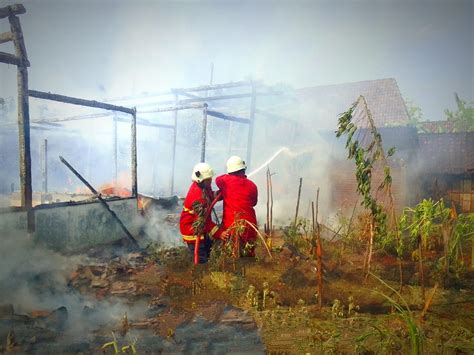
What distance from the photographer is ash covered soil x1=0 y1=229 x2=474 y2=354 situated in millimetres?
3369

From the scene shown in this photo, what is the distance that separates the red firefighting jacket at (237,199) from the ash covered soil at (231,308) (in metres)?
0.61

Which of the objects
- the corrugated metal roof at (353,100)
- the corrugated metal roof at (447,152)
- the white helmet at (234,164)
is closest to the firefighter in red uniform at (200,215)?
the white helmet at (234,164)

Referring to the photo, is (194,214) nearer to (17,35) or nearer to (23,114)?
(23,114)

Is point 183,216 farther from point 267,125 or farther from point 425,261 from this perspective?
point 267,125

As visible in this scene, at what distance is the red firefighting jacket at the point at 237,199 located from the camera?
565cm

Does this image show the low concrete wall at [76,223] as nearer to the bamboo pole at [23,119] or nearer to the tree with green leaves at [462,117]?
the bamboo pole at [23,119]

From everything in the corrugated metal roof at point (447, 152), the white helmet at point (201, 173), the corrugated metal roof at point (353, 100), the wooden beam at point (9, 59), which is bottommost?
the white helmet at point (201, 173)

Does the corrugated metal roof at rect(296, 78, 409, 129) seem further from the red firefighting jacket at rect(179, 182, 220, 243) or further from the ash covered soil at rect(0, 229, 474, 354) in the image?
the ash covered soil at rect(0, 229, 474, 354)

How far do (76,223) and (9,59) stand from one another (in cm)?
330

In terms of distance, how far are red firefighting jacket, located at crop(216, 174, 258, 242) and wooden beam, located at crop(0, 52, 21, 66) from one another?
3990 mm

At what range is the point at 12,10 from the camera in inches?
209

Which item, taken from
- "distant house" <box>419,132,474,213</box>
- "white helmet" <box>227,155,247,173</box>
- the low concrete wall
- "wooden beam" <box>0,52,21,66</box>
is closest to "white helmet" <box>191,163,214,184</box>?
"white helmet" <box>227,155,247,173</box>

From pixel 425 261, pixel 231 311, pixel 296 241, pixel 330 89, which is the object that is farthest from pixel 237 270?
pixel 330 89

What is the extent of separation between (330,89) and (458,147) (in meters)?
10.5
